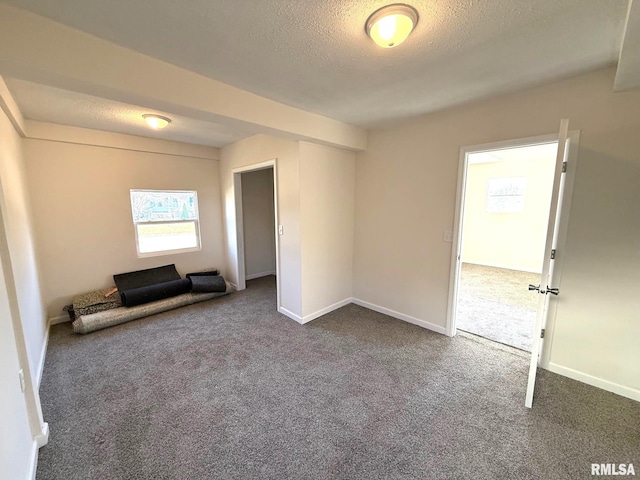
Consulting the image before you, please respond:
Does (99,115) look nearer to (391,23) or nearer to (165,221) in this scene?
(165,221)

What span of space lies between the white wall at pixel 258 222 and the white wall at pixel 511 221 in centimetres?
411

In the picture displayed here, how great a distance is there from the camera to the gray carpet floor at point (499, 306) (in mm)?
3086

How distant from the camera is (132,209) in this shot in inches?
156

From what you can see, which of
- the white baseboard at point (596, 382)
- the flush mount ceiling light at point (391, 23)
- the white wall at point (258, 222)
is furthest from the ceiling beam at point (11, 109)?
the white baseboard at point (596, 382)

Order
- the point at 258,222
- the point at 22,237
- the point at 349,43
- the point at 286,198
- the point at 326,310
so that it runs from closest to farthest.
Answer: the point at 349,43
the point at 22,237
the point at 286,198
the point at 326,310
the point at 258,222

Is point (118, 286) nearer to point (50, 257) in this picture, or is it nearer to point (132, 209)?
point (50, 257)

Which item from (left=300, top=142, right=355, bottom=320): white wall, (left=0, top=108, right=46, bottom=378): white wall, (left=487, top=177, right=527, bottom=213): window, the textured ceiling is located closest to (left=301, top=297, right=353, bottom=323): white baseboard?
(left=300, top=142, right=355, bottom=320): white wall

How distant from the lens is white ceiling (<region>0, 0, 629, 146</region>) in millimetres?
1334

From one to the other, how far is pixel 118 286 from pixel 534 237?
805cm

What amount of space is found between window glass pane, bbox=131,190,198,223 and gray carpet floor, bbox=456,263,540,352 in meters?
4.50

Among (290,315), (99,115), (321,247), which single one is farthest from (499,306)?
(99,115)

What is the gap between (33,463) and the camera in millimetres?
1508

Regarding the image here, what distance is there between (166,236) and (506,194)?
7375 mm

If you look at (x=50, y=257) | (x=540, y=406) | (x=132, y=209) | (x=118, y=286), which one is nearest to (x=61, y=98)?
(x=132, y=209)
